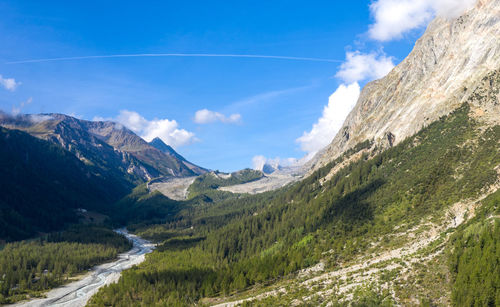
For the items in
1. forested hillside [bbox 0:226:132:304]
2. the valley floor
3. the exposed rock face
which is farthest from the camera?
the exposed rock face

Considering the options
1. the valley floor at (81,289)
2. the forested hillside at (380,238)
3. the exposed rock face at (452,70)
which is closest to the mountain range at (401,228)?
the forested hillside at (380,238)

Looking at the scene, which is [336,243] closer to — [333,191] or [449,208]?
[449,208]

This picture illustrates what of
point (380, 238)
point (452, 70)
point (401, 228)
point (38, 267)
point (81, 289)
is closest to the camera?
point (401, 228)

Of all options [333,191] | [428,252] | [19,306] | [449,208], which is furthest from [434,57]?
[19,306]

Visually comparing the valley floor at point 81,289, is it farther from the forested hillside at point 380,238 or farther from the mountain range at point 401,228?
the mountain range at point 401,228

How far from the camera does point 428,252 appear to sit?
6525 cm


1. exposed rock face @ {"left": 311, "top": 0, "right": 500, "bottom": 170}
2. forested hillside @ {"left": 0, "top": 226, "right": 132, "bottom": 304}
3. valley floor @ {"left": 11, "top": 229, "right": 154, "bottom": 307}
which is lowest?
valley floor @ {"left": 11, "top": 229, "right": 154, "bottom": 307}

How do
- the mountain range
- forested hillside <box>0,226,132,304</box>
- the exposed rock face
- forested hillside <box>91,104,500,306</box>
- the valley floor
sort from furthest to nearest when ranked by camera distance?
1. the exposed rock face
2. forested hillside <box>0,226,132,304</box>
3. the valley floor
4. the mountain range
5. forested hillside <box>91,104,500,306</box>

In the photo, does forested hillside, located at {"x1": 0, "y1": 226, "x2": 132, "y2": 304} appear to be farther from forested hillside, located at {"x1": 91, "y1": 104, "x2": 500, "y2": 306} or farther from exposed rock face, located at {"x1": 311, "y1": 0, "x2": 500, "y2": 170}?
exposed rock face, located at {"x1": 311, "y1": 0, "x2": 500, "y2": 170}

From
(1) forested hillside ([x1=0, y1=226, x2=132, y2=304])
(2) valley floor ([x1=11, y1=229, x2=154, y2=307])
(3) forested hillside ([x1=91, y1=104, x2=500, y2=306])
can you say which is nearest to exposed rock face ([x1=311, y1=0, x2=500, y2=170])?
(3) forested hillside ([x1=91, y1=104, x2=500, y2=306])

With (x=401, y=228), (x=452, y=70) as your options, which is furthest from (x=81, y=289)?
(x=452, y=70)

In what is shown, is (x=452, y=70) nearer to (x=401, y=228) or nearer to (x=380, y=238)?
(x=401, y=228)

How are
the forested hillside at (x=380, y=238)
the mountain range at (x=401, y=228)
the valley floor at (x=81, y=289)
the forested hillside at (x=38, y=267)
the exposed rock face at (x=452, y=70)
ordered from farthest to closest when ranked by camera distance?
the exposed rock face at (x=452, y=70) → the forested hillside at (x=38, y=267) → the valley floor at (x=81, y=289) → the mountain range at (x=401, y=228) → the forested hillside at (x=380, y=238)

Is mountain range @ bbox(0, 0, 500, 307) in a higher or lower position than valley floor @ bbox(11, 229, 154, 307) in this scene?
higher
